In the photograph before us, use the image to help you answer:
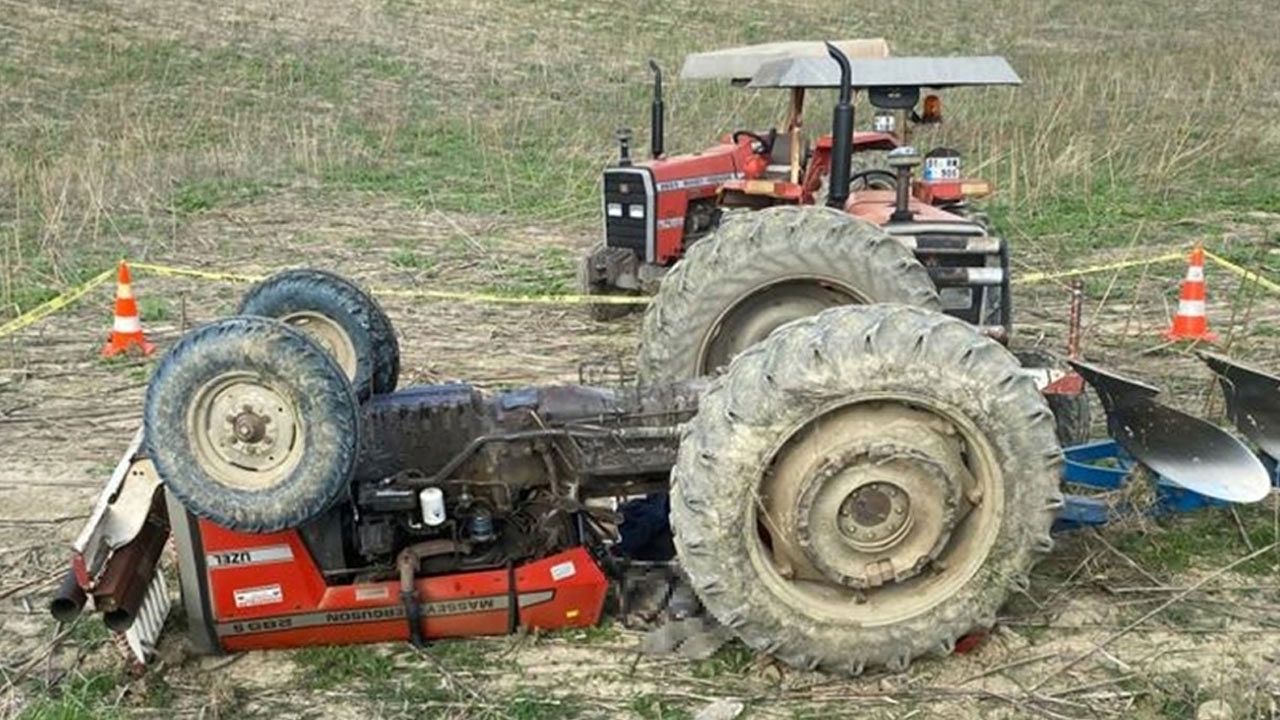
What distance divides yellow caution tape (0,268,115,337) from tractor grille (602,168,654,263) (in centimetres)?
365

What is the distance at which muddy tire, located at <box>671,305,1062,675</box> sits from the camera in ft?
12.1

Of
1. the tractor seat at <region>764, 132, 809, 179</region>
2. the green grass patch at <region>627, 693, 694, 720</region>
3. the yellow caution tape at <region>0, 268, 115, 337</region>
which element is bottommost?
the green grass patch at <region>627, 693, 694, 720</region>

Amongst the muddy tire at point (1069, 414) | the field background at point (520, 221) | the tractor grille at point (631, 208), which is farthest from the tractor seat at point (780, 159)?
the muddy tire at point (1069, 414)

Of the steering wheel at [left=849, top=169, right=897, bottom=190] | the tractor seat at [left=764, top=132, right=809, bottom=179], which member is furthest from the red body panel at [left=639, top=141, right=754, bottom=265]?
the steering wheel at [left=849, top=169, right=897, bottom=190]

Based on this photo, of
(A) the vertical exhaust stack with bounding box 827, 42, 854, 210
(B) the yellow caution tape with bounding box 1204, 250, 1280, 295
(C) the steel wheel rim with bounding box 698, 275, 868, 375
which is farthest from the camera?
(B) the yellow caution tape with bounding box 1204, 250, 1280, 295

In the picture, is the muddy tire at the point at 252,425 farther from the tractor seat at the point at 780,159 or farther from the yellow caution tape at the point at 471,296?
the tractor seat at the point at 780,159

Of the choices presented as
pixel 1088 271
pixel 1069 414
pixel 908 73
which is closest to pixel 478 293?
pixel 908 73

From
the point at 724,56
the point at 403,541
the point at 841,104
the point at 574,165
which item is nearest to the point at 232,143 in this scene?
the point at 574,165

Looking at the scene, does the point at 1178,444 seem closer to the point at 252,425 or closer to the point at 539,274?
the point at 252,425

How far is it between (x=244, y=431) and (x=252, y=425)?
1.1 inches

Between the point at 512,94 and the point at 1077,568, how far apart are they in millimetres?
15387

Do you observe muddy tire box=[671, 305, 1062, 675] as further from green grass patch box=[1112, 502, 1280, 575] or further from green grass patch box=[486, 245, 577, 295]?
green grass patch box=[486, 245, 577, 295]

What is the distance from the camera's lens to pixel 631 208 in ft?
31.1

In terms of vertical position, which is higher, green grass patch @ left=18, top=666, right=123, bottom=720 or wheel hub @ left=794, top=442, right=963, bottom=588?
wheel hub @ left=794, top=442, right=963, bottom=588
